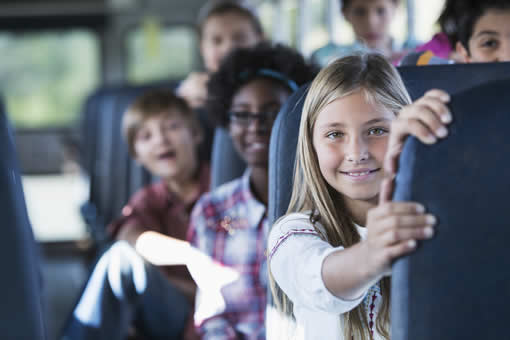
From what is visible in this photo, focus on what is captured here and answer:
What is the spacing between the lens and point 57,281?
364 centimetres

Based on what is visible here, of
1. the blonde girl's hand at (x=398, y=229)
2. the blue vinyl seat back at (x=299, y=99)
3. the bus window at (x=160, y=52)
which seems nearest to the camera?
the blonde girl's hand at (x=398, y=229)

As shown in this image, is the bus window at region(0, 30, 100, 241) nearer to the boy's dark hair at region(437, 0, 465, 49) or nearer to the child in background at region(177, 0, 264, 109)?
the child in background at region(177, 0, 264, 109)

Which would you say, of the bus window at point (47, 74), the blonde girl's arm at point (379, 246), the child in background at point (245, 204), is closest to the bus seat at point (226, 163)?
the child in background at point (245, 204)

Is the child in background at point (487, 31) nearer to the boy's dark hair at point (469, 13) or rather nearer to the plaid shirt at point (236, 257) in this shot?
the boy's dark hair at point (469, 13)

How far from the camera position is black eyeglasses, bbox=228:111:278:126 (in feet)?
4.31

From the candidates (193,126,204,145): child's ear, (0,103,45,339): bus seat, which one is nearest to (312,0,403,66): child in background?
(193,126,204,145): child's ear

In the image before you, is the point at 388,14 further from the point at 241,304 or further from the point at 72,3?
the point at 72,3

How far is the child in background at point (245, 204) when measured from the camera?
3.96 feet

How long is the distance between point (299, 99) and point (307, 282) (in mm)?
300

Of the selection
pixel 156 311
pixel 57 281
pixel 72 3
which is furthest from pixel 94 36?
pixel 156 311

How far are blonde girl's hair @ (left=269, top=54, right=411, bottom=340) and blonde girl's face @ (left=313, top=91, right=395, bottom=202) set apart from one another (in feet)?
0.05

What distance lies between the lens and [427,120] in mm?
578

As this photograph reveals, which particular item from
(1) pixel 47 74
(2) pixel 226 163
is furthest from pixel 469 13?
(1) pixel 47 74

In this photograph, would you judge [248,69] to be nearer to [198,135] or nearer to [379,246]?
[198,135]
